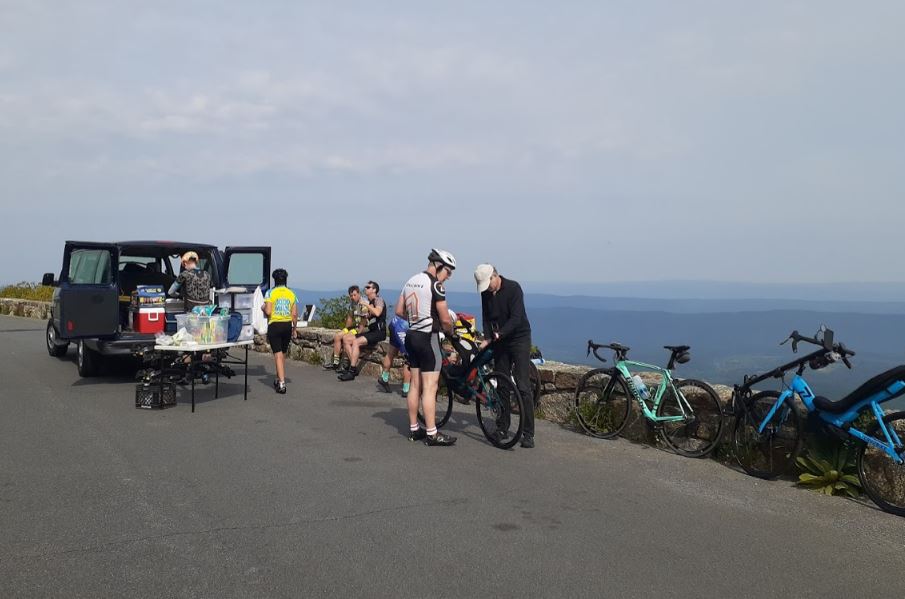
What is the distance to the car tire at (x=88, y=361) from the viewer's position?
1131cm

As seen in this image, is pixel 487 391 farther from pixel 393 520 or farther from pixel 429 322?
pixel 393 520

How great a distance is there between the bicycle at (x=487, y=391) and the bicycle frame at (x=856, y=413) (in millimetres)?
2459

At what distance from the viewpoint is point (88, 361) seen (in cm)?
1133

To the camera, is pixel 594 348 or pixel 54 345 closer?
pixel 594 348

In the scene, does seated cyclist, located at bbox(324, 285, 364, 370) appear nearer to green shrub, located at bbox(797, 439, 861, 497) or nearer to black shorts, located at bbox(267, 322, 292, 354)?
black shorts, located at bbox(267, 322, 292, 354)

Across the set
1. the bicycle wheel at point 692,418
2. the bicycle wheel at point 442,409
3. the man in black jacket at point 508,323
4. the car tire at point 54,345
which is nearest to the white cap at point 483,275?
the man in black jacket at point 508,323

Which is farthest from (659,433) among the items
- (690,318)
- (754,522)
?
(690,318)

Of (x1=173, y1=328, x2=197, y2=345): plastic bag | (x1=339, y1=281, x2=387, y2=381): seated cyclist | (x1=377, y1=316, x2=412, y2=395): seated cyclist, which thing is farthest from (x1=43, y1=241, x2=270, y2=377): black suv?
(x1=377, y1=316, x2=412, y2=395): seated cyclist

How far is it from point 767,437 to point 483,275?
3.17 metres

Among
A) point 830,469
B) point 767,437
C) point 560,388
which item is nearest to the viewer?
point 830,469

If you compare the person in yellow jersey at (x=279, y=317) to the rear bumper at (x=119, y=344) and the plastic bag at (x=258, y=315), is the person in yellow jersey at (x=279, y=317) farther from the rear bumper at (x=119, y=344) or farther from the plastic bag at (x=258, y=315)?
the rear bumper at (x=119, y=344)

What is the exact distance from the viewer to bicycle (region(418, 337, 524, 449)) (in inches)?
294

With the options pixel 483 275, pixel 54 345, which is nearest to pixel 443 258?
pixel 483 275

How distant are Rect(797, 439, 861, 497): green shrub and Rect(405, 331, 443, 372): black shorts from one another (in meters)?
3.47
